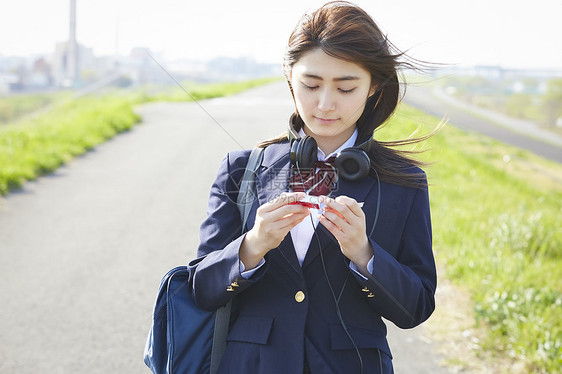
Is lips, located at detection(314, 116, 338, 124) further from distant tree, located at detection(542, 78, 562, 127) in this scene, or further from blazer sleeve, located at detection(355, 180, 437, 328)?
distant tree, located at detection(542, 78, 562, 127)

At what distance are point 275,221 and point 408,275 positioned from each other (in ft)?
1.43

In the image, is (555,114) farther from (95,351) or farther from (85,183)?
(95,351)

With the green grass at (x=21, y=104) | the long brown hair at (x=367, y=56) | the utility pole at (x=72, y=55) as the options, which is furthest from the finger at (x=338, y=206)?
the green grass at (x=21, y=104)

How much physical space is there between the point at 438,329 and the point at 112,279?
263 cm

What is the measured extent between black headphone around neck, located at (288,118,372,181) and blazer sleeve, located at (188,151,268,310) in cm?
23

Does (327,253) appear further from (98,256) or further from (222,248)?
(98,256)

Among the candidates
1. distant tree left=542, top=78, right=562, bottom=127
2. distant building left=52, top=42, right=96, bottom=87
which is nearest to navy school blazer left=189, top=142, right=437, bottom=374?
distant building left=52, top=42, right=96, bottom=87

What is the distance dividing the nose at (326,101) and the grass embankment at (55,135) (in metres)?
3.40

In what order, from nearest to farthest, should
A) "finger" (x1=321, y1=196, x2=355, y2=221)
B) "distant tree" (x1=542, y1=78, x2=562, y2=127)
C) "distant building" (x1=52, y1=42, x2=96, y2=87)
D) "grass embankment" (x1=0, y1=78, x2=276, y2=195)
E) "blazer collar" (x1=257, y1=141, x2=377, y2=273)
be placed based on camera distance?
"finger" (x1=321, y1=196, x2=355, y2=221) → "blazer collar" (x1=257, y1=141, x2=377, y2=273) → "grass embankment" (x1=0, y1=78, x2=276, y2=195) → "distant building" (x1=52, y1=42, x2=96, y2=87) → "distant tree" (x1=542, y1=78, x2=562, y2=127)

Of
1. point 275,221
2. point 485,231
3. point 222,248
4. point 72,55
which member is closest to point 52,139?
point 72,55

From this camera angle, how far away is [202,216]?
23.8 feet

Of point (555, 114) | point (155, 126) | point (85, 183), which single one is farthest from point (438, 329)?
point (555, 114)

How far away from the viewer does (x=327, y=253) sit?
1828mm

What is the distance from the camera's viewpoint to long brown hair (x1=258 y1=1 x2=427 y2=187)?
5.97ft
